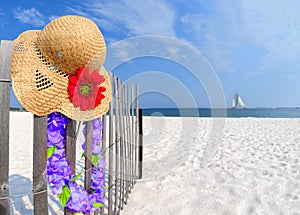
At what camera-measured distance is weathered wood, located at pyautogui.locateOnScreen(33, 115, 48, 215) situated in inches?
50.6

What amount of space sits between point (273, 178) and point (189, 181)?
1.30 metres

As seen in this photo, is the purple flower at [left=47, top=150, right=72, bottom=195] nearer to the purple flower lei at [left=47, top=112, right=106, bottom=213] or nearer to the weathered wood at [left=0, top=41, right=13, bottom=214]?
the purple flower lei at [left=47, top=112, right=106, bottom=213]

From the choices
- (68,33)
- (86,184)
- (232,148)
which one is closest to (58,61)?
(68,33)

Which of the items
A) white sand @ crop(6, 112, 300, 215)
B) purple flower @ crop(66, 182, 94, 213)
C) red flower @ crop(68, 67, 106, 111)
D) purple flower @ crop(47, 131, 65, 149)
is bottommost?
white sand @ crop(6, 112, 300, 215)

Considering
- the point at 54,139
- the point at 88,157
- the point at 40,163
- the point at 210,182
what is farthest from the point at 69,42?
the point at 210,182

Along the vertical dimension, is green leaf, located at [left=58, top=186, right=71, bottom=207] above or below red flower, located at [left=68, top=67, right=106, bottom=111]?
below

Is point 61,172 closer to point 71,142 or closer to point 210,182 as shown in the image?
point 71,142

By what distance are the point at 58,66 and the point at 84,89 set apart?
184mm

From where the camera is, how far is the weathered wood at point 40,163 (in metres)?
1.28

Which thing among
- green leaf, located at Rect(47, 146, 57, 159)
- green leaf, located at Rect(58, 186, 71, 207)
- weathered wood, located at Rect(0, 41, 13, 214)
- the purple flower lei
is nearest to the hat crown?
weathered wood, located at Rect(0, 41, 13, 214)

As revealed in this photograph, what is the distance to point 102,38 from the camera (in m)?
1.42

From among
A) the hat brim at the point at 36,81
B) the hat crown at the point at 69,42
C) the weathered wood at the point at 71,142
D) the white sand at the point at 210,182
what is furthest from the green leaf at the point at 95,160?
the white sand at the point at 210,182

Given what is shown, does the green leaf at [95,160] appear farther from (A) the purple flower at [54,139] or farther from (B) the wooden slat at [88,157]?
(A) the purple flower at [54,139]

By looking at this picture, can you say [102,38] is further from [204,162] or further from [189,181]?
[204,162]
